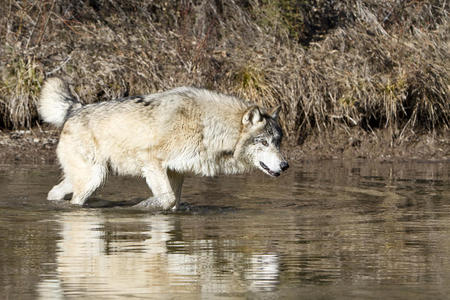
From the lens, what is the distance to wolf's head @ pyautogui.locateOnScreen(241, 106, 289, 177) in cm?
984

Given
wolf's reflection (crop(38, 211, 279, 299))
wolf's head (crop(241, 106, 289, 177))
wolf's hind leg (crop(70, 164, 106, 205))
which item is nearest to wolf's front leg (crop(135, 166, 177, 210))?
wolf's hind leg (crop(70, 164, 106, 205))

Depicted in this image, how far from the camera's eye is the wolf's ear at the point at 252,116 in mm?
9812

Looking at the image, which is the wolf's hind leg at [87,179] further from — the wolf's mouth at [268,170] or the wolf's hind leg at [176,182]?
the wolf's mouth at [268,170]

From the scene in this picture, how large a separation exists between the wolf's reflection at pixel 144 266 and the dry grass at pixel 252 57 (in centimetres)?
674

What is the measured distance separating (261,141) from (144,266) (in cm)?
392

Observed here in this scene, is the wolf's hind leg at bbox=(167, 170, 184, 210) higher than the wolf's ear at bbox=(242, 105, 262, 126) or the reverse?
the reverse

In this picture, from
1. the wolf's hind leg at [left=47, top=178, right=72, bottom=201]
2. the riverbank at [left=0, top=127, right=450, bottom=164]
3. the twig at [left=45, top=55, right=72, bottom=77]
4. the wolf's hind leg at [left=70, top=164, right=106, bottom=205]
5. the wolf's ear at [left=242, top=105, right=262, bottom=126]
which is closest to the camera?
the wolf's ear at [left=242, top=105, right=262, bottom=126]

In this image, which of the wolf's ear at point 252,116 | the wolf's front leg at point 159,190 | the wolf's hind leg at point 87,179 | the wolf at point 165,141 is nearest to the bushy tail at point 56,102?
the wolf at point 165,141

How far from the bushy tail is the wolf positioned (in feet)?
0.68

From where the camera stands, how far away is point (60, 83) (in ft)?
34.3

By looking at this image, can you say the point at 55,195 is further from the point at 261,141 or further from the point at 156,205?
the point at 261,141

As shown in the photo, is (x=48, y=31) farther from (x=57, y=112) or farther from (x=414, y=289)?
(x=414, y=289)

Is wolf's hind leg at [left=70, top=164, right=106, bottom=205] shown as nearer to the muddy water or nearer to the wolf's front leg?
the muddy water

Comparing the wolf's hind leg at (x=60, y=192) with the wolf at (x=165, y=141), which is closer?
the wolf at (x=165, y=141)
